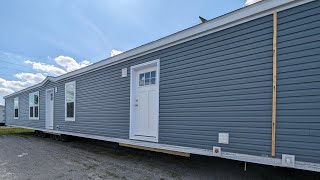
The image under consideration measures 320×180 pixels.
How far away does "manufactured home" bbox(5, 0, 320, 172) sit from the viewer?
12.4 feet

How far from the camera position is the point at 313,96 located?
3676mm

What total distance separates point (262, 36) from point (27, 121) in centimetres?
1515

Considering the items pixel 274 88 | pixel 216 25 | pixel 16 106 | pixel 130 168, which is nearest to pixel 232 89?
pixel 274 88

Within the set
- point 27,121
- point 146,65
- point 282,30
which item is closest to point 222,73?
point 282,30

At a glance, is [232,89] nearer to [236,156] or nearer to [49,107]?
[236,156]

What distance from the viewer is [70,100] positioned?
1057 cm

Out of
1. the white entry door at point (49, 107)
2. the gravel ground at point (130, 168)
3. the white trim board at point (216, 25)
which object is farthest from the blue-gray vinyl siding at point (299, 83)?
the white entry door at point (49, 107)

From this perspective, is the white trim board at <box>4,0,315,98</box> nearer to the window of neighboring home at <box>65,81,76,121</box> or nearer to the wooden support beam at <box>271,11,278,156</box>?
the wooden support beam at <box>271,11,278,156</box>

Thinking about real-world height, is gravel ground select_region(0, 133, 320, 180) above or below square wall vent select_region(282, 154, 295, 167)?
below

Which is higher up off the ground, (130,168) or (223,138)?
(223,138)

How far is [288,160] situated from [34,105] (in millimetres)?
14022

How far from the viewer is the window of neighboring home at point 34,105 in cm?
1438

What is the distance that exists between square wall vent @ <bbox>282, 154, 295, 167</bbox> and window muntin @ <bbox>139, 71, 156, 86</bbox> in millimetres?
3587

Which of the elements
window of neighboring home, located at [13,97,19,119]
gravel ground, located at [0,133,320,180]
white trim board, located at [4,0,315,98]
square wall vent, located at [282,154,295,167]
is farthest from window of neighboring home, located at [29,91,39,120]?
square wall vent, located at [282,154,295,167]
